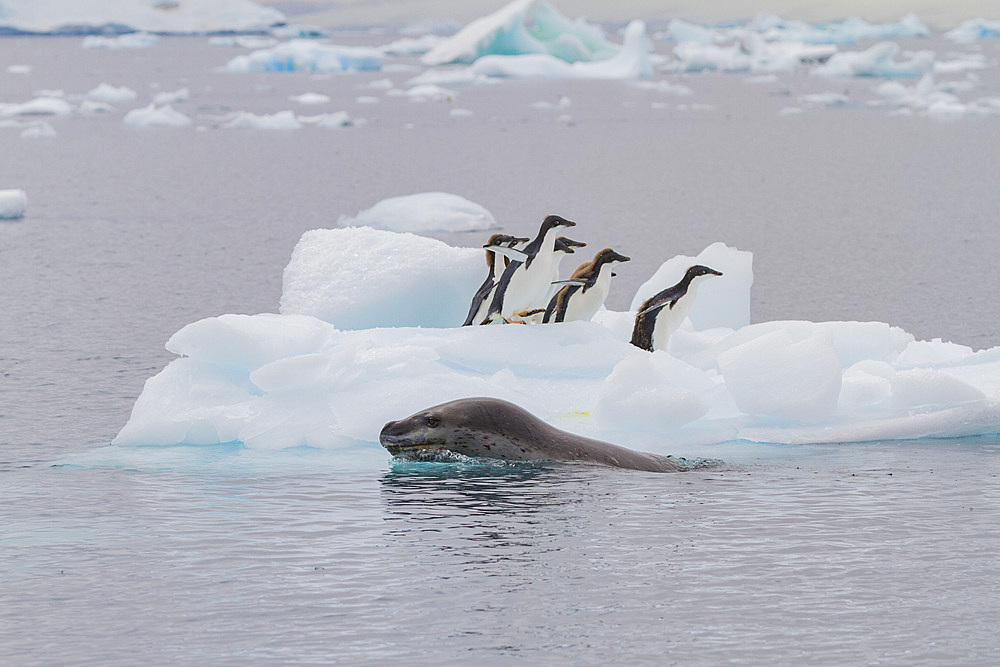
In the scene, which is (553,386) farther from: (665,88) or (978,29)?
(978,29)

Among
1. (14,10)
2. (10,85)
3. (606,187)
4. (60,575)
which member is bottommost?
(60,575)

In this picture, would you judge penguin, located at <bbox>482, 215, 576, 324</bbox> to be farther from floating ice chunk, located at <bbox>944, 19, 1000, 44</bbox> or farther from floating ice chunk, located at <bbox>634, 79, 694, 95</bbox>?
floating ice chunk, located at <bbox>944, 19, 1000, 44</bbox>

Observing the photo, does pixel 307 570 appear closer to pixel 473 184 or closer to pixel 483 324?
pixel 483 324

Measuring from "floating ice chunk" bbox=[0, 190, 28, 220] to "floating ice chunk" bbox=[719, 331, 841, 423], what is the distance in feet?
54.9

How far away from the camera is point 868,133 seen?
4072cm

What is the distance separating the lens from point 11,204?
2212cm

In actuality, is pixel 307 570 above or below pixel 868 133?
below

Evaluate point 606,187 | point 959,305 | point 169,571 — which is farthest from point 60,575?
point 606,187

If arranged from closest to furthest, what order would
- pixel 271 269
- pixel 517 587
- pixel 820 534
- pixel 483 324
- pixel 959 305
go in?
pixel 517 587 < pixel 820 534 < pixel 483 324 < pixel 959 305 < pixel 271 269

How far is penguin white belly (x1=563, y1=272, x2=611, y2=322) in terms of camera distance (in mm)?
10141

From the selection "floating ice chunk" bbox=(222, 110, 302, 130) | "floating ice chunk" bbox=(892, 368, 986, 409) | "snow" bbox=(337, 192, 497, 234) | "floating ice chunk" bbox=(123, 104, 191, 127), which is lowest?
"floating ice chunk" bbox=(892, 368, 986, 409)

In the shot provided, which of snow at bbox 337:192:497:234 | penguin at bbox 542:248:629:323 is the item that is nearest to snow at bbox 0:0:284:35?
snow at bbox 337:192:497:234

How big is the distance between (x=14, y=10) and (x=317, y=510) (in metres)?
101

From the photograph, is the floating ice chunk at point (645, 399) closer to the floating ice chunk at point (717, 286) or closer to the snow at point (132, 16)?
the floating ice chunk at point (717, 286)
